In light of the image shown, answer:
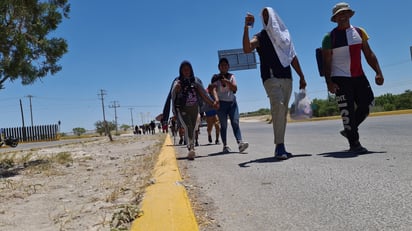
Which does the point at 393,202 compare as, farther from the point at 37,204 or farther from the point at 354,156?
the point at 37,204

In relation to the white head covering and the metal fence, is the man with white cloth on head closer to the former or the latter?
the white head covering

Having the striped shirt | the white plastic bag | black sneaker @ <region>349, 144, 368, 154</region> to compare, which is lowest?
black sneaker @ <region>349, 144, 368, 154</region>

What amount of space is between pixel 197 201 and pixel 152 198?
0.35 metres

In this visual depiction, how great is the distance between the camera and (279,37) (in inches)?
216

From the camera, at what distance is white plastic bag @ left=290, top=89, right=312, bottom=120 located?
5688mm

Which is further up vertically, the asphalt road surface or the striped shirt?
the striped shirt

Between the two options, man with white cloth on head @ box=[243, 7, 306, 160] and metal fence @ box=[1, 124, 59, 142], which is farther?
metal fence @ box=[1, 124, 59, 142]

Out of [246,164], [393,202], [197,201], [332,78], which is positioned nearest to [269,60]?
[332,78]

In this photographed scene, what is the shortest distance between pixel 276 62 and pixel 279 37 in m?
0.32

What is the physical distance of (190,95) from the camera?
23.0 ft

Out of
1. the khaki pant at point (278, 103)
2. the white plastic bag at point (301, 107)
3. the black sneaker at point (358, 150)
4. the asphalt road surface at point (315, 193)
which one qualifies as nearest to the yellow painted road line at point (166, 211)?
the asphalt road surface at point (315, 193)

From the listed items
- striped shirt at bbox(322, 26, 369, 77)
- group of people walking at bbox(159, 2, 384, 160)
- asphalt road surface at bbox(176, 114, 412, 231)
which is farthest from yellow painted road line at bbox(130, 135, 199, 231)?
striped shirt at bbox(322, 26, 369, 77)

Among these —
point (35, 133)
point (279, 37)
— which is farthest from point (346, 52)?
point (35, 133)

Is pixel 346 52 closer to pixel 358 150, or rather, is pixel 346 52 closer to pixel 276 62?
pixel 276 62
